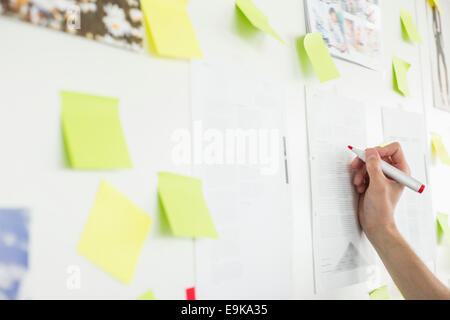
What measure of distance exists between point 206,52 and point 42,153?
0.24 metres

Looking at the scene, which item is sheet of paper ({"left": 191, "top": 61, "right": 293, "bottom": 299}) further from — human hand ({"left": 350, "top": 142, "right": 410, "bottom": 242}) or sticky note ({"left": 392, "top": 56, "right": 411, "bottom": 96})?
sticky note ({"left": 392, "top": 56, "right": 411, "bottom": 96})

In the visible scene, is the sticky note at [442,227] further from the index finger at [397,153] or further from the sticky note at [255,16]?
the sticky note at [255,16]

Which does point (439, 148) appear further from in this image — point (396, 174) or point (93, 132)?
point (93, 132)

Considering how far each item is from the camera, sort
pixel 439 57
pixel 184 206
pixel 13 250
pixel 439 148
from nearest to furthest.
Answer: pixel 13 250 → pixel 184 206 → pixel 439 148 → pixel 439 57

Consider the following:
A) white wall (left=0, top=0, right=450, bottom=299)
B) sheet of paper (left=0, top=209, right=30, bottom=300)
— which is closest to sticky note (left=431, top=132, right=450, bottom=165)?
white wall (left=0, top=0, right=450, bottom=299)

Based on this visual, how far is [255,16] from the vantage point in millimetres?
538

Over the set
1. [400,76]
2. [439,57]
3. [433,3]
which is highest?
[433,3]

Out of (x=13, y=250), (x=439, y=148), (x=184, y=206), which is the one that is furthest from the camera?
(x=439, y=148)

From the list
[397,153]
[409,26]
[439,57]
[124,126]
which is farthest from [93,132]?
[439,57]

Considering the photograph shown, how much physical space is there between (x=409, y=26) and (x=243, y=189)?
67 cm

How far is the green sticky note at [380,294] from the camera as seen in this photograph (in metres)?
0.69

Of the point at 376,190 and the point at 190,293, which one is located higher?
the point at 376,190

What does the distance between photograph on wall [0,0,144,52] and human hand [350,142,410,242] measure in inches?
16.7
